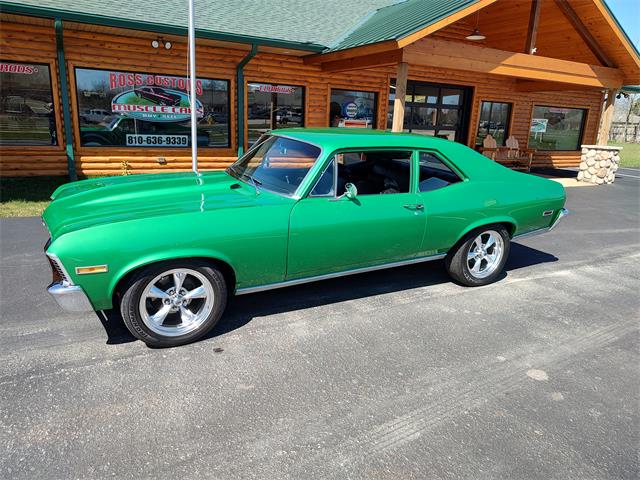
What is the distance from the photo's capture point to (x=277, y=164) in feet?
13.6

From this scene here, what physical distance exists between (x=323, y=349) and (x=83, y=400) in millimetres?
1621

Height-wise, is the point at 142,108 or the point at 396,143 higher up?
the point at 142,108

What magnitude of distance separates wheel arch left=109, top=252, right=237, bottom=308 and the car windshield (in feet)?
2.61

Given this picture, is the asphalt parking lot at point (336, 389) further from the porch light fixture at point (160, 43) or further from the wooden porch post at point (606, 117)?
the wooden porch post at point (606, 117)

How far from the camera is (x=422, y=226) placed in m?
4.23

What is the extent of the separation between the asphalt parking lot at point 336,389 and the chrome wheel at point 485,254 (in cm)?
29

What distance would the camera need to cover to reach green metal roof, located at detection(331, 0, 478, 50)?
839cm

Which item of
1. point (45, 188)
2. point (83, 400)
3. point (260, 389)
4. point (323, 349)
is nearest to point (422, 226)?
point (323, 349)

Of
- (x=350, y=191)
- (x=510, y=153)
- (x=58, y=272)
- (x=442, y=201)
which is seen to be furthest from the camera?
(x=510, y=153)

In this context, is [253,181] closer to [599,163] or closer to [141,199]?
→ [141,199]

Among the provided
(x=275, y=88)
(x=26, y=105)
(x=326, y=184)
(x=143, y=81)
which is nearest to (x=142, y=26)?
(x=143, y=81)

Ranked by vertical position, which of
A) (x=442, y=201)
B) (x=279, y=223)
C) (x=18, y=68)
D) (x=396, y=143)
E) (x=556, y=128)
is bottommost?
(x=279, y=223)

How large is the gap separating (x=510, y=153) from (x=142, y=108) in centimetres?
1207

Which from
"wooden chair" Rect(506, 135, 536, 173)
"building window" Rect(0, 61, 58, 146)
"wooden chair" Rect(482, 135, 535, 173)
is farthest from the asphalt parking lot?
"wooden chair" Rect(506, 135, 536, 173)
